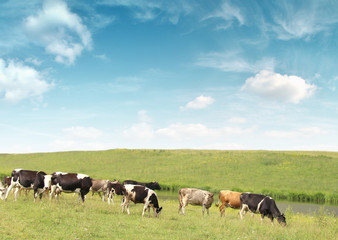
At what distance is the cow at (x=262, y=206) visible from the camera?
1658 cm

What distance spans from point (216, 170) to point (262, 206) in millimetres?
35435

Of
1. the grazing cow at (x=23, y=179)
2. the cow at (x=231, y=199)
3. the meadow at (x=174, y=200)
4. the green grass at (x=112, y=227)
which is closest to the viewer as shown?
the green grass at (x=112, y=227)

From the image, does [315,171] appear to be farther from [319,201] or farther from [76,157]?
[76,157]

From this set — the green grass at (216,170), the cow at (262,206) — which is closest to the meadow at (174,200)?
the green grass at (216,170)

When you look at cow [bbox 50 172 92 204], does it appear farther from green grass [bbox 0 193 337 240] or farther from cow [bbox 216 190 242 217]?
cow [bbox 216 190 242 217]

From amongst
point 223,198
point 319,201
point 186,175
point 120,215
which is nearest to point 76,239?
point 120,215

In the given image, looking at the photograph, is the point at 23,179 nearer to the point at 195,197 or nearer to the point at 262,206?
the point at 195,197

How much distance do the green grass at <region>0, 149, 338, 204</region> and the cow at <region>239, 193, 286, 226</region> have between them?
64.9 ft

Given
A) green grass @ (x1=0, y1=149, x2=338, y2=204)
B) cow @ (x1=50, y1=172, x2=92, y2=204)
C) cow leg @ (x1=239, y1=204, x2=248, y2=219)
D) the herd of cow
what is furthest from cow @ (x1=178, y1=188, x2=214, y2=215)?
green grass @ (x1=0, y1=149, x2=338, y2=204)

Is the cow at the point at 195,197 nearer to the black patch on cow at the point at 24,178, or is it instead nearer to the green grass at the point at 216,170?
the black patch on cow at the point at 24,178

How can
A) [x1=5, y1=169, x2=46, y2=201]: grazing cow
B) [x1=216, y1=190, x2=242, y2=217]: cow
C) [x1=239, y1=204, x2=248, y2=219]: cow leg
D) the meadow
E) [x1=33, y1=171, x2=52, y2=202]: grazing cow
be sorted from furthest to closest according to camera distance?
[x1=216, y1=190, x2=242, y2=217]: cow → [x1=5, y1=169, x2=46, y2=201]: grazing cow → [x1=33, y1=171, x2=52, y2=202]: grazing cow → [x1=239, y1=204, x2=248, y2=219]: cow leg → the meadow

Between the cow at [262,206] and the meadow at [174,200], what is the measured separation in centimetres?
52

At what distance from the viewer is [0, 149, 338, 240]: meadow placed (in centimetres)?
1227

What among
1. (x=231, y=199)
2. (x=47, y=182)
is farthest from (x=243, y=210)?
(x=47, y=182)
